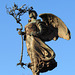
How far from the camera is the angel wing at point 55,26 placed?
54.0 feet

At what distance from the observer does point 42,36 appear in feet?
53.9

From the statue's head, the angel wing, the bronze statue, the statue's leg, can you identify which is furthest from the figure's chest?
the statue's leg

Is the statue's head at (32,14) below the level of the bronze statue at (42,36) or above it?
above

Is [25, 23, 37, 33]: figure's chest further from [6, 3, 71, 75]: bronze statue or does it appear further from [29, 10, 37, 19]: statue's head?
[29, 10, 37, 19]: statue's head

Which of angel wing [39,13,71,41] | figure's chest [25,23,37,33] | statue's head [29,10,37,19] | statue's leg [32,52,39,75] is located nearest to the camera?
statue's leg [32,52,39,75]

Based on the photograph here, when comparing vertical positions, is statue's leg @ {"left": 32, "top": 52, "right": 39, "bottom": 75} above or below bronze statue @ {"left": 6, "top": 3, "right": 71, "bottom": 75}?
below

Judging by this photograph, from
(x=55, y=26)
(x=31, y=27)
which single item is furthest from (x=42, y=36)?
(x=55, y=26)

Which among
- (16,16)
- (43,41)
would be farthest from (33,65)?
(16,16)

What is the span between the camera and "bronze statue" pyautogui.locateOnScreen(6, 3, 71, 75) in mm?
15688

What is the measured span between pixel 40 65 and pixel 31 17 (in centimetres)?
230

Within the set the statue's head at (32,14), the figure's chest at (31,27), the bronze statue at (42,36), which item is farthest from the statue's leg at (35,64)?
the statue's head at (32,14)

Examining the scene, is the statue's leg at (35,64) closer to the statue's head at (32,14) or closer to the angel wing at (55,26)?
the angel wing at (55,26)

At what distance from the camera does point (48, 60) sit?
15594 millimetres

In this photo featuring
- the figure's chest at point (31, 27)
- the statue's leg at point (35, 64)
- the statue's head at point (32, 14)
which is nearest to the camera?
the statue's leg at point (35, 64)
